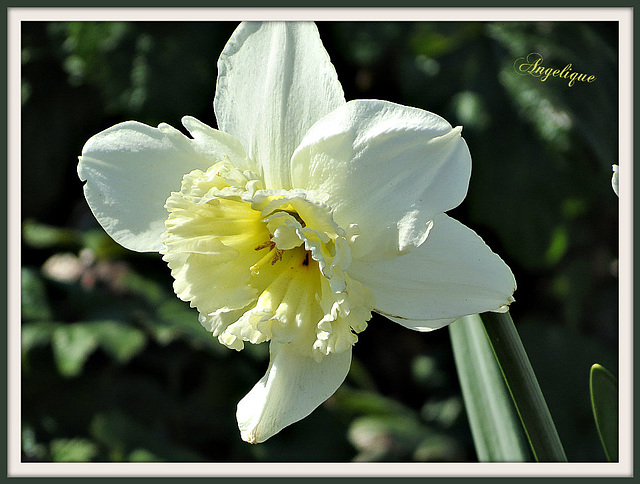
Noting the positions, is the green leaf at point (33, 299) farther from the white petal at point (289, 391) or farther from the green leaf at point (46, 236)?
the white petal at point (289, 391)

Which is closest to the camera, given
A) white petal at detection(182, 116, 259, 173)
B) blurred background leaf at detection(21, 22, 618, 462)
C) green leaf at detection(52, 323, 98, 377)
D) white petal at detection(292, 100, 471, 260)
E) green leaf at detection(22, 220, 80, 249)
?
white petal at detection(292, 100, 471, 260)

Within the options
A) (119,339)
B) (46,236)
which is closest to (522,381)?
(119,339)

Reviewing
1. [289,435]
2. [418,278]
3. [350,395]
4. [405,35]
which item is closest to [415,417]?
[350,395]

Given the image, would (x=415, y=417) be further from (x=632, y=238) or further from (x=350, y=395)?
(x=632, y=238)

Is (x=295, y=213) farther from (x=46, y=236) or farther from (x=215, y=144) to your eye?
(x=46, y=236)

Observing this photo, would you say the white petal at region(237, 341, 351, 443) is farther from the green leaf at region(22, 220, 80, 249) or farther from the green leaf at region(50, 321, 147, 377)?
the green leaf at region(22, 220, 80, 249)

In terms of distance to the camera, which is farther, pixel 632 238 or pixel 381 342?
pixel 381 342

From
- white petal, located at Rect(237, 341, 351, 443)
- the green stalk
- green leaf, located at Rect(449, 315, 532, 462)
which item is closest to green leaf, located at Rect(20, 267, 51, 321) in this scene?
white petal, located at Rect(237, 341, 351, 443)

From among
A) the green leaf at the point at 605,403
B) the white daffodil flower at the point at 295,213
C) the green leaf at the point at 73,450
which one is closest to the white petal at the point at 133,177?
the white daffodil flower at the point at 295,213
